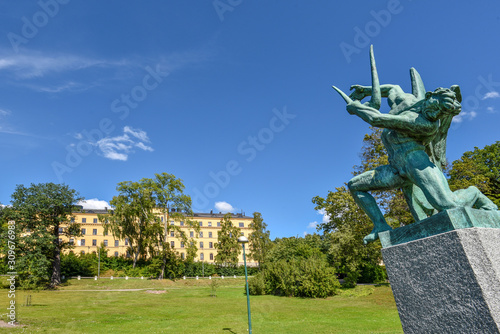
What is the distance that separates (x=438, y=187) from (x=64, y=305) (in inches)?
966

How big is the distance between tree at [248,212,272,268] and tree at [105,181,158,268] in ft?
69.4

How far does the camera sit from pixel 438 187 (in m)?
3.44

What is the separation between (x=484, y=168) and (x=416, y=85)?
1185 inches

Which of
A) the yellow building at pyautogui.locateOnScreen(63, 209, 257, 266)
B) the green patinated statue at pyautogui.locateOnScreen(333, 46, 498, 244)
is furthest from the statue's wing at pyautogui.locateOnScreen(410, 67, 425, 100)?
the yellow building at pyautogui.locateOnScreen(63, 209, 257, 266)

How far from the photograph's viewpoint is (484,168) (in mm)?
27719

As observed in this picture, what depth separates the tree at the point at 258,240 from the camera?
190ft

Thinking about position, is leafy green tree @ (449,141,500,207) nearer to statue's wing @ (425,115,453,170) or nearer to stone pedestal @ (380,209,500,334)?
statue's wing @ (425,115,453,170)

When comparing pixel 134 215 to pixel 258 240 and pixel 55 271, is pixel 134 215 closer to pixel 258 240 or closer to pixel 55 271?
pixel 55 271

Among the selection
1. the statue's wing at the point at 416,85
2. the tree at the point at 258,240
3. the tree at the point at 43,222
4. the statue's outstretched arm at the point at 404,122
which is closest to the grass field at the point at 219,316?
the statue's wing at the point at 416,85

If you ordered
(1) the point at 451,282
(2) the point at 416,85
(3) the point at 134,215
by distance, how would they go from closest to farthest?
(1) the point at 451,282, (2) the point at 416,85, (3) the point at 134,215

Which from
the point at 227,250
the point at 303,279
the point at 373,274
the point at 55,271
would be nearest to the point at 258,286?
the point at 303,279

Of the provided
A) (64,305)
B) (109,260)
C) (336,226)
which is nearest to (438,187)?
(64,305)

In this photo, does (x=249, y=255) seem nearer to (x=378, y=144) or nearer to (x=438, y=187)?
(x=378, y=144)

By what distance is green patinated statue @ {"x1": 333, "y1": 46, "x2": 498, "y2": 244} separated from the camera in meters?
3.46
